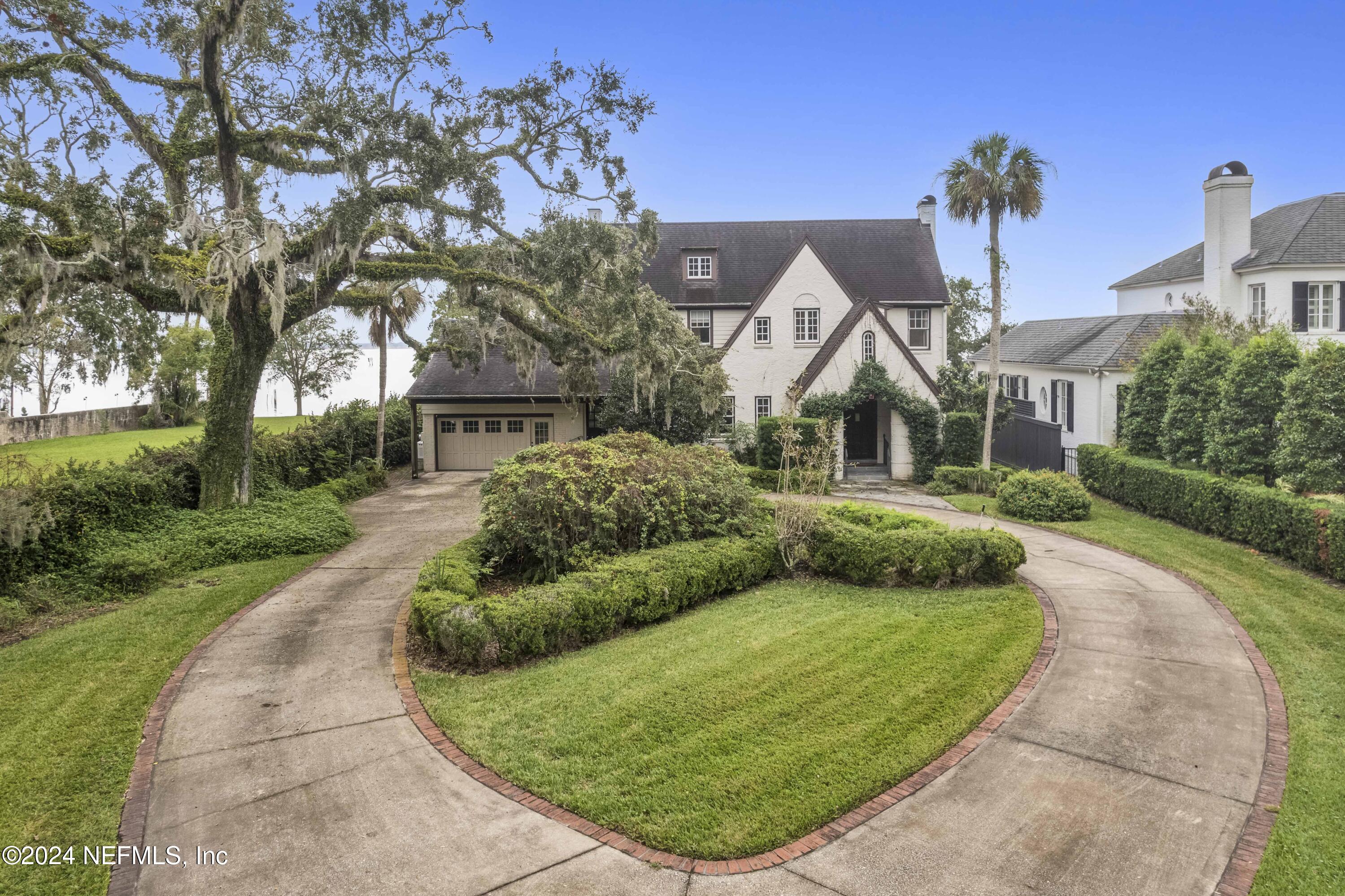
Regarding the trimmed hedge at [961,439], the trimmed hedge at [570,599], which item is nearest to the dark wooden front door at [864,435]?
the trimmed hedge at [961,439]

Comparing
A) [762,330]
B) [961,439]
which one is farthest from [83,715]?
[762,330]

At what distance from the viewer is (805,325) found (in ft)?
88.3

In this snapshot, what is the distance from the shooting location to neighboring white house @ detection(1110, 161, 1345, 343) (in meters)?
24.4

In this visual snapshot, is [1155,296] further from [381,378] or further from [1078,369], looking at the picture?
[381,378]

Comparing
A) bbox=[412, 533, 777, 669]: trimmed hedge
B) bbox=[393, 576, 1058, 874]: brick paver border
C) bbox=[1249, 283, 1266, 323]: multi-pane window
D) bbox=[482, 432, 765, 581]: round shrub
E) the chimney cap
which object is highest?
the chimney cap

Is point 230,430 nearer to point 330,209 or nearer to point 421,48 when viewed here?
point 330,209

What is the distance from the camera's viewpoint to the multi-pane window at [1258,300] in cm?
2517

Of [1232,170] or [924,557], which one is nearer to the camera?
[924,557]

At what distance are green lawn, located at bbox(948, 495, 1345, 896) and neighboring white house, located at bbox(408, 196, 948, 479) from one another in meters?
9.31

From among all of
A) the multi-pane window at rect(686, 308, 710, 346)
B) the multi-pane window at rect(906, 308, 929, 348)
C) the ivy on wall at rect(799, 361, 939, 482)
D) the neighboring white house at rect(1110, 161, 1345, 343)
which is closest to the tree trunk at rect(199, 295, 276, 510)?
the ivy on wall at rect(799, 361, 939, 482)

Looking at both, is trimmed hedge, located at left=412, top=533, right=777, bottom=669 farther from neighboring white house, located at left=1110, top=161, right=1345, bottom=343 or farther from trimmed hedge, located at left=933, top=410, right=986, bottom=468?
neighboring white house, located at left=1110, top=161, right=1345, bottom=343

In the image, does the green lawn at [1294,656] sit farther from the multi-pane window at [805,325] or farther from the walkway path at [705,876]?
the multi-pane window at [805,325]

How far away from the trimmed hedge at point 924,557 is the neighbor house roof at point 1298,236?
66.3ft

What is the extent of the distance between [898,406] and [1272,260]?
42.2ft
